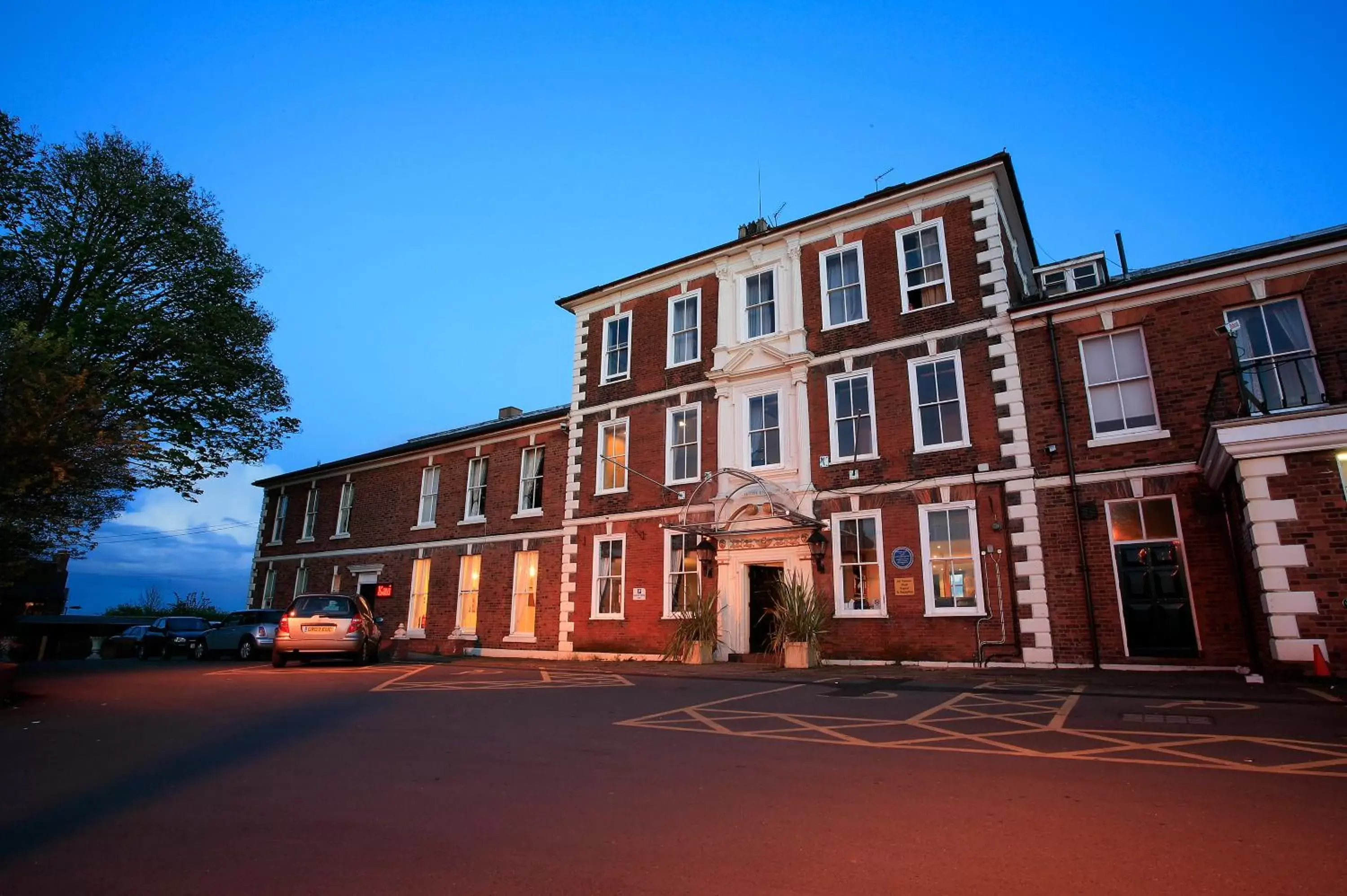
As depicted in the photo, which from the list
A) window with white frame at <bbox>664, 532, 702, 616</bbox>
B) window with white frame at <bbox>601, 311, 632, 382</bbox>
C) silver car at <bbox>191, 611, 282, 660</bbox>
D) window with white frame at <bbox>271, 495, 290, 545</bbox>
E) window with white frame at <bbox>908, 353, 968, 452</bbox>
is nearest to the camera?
window with white frame at <bbox>908, 353, 968, 452</bbox>

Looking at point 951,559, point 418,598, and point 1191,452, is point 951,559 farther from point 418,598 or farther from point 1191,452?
point 418,598

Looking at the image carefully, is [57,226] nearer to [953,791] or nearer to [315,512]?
[315,512]

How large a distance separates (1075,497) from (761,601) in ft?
24.9

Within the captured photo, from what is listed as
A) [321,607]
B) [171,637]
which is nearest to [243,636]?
[171,637]

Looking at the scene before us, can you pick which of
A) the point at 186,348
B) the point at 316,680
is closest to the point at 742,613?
the point at 316,680

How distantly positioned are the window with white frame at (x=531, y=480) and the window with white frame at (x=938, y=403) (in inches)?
483

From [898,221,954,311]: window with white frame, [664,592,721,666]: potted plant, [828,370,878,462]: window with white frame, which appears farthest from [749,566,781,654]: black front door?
[898,221,954,311]: window with white frame

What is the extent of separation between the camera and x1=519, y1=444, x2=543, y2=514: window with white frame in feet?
75.4

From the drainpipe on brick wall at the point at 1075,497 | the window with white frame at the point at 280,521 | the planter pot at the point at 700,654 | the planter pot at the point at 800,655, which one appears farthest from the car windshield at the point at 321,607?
the window with white frame at the point at 280,521

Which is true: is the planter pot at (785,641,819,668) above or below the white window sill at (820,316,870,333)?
below

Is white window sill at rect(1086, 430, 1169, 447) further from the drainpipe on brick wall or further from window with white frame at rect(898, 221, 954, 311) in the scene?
window with white frame at rect(898, 221, 954, 311)

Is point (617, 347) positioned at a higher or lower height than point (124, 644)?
higher

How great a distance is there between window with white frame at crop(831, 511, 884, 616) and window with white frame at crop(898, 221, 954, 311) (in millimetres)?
5234

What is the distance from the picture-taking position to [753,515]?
17312 millimetres
